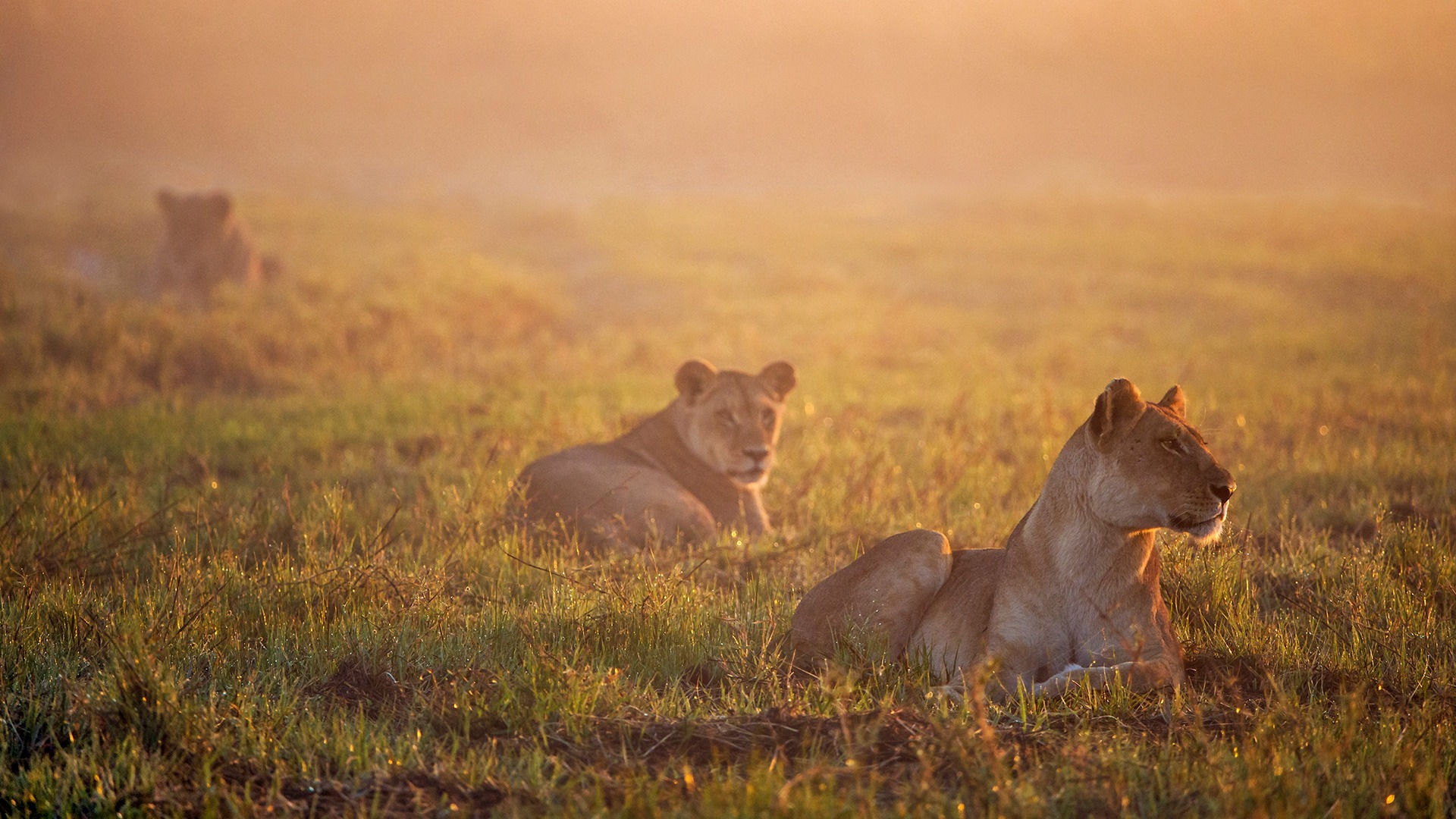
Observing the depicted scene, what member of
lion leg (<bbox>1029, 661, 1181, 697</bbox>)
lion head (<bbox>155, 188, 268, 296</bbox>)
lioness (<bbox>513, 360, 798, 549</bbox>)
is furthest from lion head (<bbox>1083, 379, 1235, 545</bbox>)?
lion head (<bbox>155, 188, 268, 296</bbox>)

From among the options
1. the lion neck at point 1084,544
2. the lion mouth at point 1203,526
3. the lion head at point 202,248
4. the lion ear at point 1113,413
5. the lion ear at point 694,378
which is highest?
the lion head at point 202,248

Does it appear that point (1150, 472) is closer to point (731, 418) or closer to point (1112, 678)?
point (1112, 678)

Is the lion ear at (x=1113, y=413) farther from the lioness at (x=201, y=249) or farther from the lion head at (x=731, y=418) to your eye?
the lioness at (x=201, y=249)

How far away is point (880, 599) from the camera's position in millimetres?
4727

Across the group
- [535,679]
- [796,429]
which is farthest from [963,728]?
[796,429]

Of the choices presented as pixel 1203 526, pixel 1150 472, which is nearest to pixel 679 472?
pixel 1150 472

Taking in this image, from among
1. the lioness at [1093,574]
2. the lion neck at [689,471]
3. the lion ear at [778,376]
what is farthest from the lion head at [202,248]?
the lioness at [1093,574]

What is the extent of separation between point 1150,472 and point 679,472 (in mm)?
3785

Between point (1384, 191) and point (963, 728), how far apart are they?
48408mm

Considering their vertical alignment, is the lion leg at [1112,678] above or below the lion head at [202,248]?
below

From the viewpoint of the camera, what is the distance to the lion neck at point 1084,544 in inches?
169

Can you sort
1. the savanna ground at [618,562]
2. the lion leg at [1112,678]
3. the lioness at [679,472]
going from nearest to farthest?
the savanna ground at [618,562], the lion leg at [1112,678], the lioness at [679,472]

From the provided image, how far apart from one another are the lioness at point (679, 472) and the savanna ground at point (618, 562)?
241 millimetres

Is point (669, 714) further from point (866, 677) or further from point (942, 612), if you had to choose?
point (942, 612)
